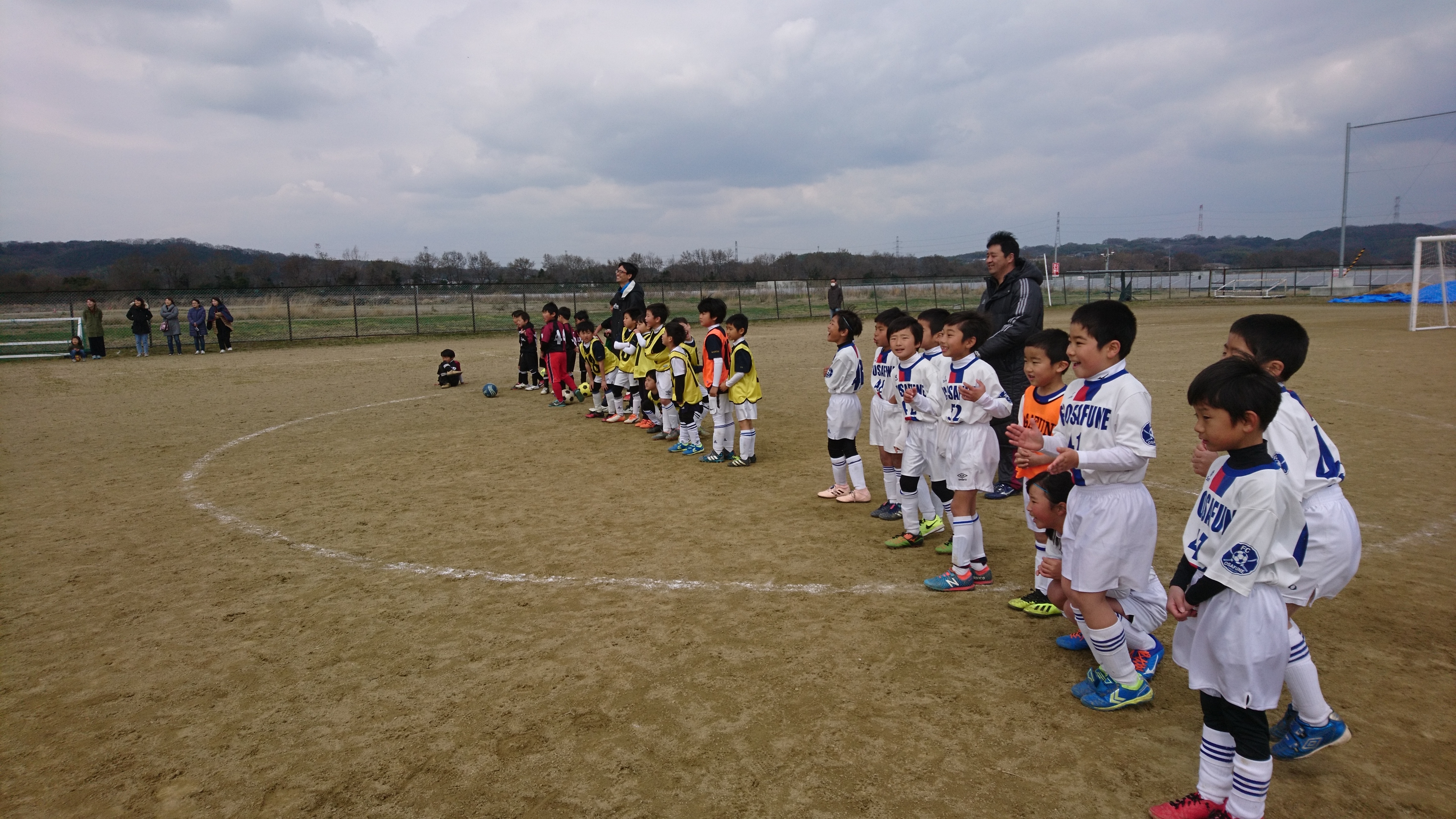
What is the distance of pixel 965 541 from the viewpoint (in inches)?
198

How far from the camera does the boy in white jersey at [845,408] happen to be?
6824 mm

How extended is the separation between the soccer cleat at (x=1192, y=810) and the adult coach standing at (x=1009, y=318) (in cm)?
397

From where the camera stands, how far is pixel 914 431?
5473 mm

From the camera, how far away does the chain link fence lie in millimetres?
31500

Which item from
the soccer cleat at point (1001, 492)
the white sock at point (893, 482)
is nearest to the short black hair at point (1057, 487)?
the white sock at point (893, 482)

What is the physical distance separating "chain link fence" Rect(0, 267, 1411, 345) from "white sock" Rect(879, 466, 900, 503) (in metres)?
23.5

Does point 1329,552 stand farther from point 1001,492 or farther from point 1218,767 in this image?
point 1001,492

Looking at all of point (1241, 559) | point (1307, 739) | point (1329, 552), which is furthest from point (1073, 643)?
point (1241, 559)

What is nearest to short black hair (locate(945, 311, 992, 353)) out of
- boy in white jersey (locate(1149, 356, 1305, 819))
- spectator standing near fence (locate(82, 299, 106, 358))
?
boy in white jersey (locate(1149, 356, 1305, 819))

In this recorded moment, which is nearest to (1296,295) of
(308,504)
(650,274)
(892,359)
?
(650,274)

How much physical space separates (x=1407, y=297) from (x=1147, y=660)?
40.9 m

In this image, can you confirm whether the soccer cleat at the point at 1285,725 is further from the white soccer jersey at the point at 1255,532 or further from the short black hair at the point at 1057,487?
the short black hair at the point at 1057,487

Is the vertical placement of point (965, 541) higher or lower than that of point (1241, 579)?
lower

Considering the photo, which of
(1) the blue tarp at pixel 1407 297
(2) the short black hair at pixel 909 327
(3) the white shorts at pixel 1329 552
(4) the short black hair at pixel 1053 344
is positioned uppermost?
(1) the blue tarp at pixel 1407 297
